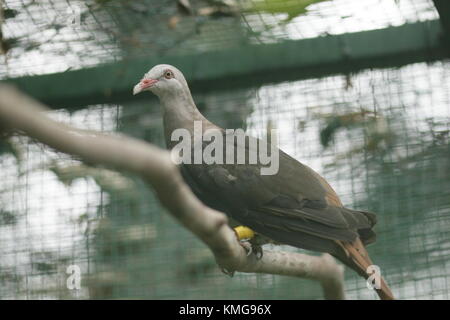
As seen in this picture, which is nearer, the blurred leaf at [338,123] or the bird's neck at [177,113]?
the bird's neck at [177,113]

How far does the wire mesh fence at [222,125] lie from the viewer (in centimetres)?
213

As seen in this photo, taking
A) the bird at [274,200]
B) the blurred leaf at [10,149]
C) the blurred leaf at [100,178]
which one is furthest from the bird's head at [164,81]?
the blurred leaf at [10,149]

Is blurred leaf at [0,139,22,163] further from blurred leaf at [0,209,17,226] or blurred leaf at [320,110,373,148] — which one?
blurred leaf at [320,110,373,148]

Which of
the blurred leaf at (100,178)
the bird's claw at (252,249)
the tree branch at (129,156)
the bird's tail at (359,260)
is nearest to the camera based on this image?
the tree branch at (129,156)

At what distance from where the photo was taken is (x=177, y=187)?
2.57 ft

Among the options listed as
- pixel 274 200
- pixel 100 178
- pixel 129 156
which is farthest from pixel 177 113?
pixel 129 156

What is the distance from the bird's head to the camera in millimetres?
1855

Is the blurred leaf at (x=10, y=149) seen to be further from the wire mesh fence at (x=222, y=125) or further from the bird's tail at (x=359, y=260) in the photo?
the bird's tail at (x=359, y=260)

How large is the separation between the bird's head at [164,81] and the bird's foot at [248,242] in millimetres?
392

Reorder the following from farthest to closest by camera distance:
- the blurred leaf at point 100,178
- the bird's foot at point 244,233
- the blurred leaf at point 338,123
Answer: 1. the blurred leaf at point 100,178
2. the blurred leaf at point 338,123
3. the bird's foot at point 244,233

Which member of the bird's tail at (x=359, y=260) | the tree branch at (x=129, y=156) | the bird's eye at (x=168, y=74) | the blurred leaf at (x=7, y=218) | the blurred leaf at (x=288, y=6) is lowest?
the tree branch at (x=129, y=156)

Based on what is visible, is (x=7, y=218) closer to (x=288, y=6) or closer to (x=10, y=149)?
(x=10, y=149)

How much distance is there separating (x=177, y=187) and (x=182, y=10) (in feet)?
3.81
